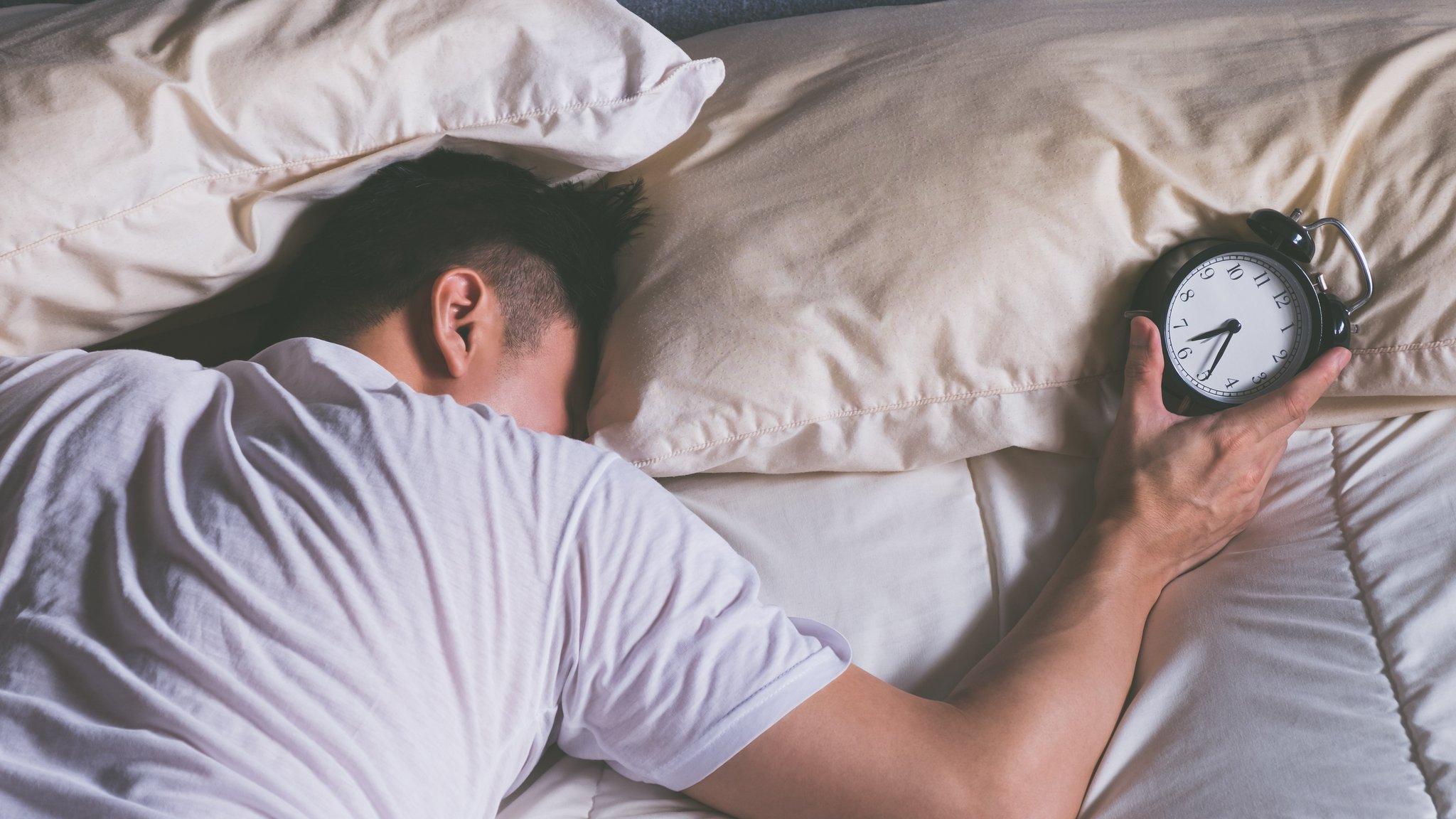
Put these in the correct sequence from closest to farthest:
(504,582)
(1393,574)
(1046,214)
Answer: (504,582), (1393,574), (1046,214)

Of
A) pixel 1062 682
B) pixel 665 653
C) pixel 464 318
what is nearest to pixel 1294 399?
pixel 1062 682

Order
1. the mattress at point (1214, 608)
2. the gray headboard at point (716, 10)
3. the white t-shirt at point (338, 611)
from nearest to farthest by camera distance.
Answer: the white t-shirt at point (338, 611), the mattress at point (1214, 608), the gray headboard at point (716, 10)

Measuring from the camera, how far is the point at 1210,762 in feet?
2.59

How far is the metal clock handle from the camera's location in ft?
3.07

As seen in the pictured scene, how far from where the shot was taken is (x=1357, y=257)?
0.94m

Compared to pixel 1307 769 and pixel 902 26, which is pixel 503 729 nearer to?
pixel 1307 769

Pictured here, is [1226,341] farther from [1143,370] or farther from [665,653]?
[665,653]

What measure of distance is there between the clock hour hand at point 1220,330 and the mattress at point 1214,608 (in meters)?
0.13

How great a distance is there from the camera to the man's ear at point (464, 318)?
0.96m

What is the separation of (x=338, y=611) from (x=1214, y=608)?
2.25 ft

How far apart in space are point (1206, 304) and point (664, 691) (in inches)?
23.1

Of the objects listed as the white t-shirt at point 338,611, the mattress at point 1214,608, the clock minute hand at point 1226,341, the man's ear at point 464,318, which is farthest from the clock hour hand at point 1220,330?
the man's ear at point 464,318

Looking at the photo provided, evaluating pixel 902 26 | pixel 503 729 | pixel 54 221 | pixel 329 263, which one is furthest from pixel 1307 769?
pixel 54 221

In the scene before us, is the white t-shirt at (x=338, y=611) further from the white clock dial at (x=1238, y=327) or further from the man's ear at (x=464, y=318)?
the white clock dial at (x=1238, y=327)
